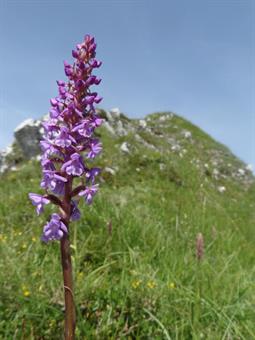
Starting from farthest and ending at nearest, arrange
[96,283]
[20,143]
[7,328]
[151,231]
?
1. [20,143]
2. [151,231]
3. [96,283]
4. [7,328]

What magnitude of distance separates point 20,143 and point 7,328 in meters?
13.4

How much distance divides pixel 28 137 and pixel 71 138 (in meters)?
14.7

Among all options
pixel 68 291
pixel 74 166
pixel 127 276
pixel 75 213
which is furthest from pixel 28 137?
pixel 68 291

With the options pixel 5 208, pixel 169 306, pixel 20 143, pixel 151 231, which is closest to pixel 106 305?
pixel 169 306

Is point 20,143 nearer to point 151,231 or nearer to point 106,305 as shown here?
point 151,231

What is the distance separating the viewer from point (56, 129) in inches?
104

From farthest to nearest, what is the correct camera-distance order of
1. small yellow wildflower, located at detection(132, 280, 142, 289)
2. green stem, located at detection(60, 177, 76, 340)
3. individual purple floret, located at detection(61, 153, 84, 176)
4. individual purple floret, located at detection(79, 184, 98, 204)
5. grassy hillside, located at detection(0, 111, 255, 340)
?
small yellow wildflower, located at detection(132, 280, 142, 289), grassy hillside, located at detection(0, 111, 255, 340), individual purple floret, located at detection(79, 184, 98, 204), individual purple floret, located at detection(61, 153, 84, 176), green stem, located at detection(60, 177, 76, 340)

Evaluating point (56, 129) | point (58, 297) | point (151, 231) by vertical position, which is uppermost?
point (151, 231)

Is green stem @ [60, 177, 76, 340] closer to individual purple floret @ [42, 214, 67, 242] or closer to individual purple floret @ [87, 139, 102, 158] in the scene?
individual purple floret @ [42, 214, 67, 242]

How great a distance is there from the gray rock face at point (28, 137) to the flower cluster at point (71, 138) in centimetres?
1394

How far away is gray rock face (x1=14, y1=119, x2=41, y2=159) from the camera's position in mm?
16516

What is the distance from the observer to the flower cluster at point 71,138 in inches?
99.1

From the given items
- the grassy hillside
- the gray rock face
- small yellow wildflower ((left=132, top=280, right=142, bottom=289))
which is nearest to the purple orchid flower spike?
the grassy hillside

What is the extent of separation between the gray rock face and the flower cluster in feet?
45.7
